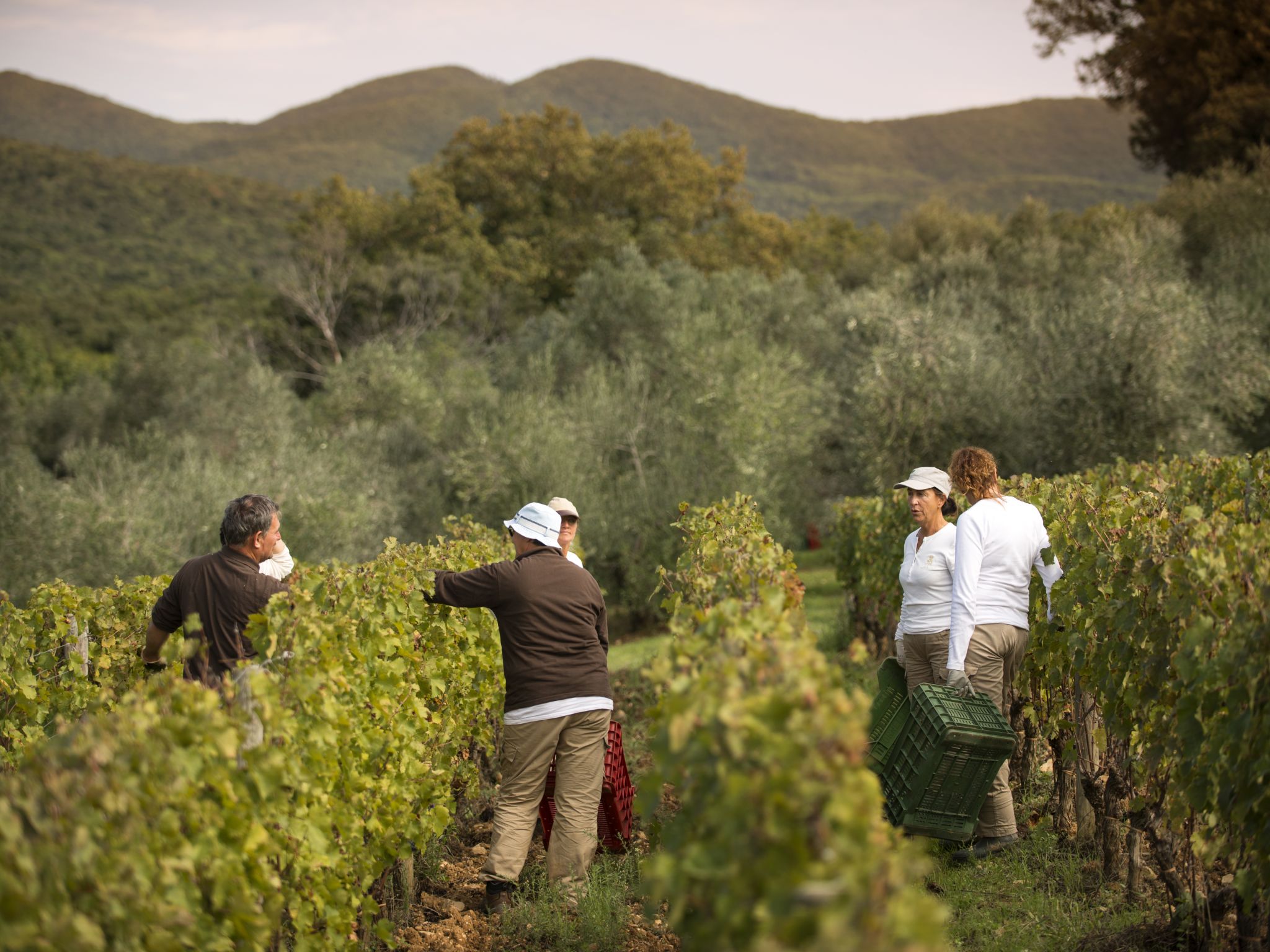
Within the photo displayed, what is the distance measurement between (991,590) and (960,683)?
0.60 meters

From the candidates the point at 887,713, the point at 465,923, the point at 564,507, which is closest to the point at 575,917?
the point at 465,923

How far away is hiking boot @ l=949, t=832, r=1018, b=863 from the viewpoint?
5.43 meters

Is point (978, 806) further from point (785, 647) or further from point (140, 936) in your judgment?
point (140, 936)

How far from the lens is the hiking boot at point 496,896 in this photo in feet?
17.4

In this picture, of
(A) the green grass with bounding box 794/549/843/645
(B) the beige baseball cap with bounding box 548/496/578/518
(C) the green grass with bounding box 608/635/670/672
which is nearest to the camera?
(B) the beige baseball cap with bounding box 548/496/578/518

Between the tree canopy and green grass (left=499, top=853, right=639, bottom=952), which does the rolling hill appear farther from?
green grass (left=499, top=853, right=639, bottom=952)

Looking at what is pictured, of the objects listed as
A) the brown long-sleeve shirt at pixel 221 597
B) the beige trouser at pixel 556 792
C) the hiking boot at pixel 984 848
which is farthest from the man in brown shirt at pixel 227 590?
the hiking boot at pixel 984 848

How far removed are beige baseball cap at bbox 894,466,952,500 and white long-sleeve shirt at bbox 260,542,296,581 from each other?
3.36 m

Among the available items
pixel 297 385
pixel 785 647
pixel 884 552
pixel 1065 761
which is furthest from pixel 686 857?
pixel 297 385

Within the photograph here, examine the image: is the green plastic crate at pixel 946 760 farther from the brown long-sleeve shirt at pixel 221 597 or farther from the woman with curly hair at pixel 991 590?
the brown long-sleeve shirt at pixel 221 597

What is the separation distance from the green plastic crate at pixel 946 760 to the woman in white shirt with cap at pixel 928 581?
59 centimetres

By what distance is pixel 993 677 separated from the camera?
552 centimetres

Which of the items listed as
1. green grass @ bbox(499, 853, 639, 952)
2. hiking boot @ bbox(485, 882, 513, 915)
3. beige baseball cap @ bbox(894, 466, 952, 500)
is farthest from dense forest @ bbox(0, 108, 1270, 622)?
hiking boot @ bbox(485, 882, 513, 915)

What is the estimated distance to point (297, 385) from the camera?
4294 cm
